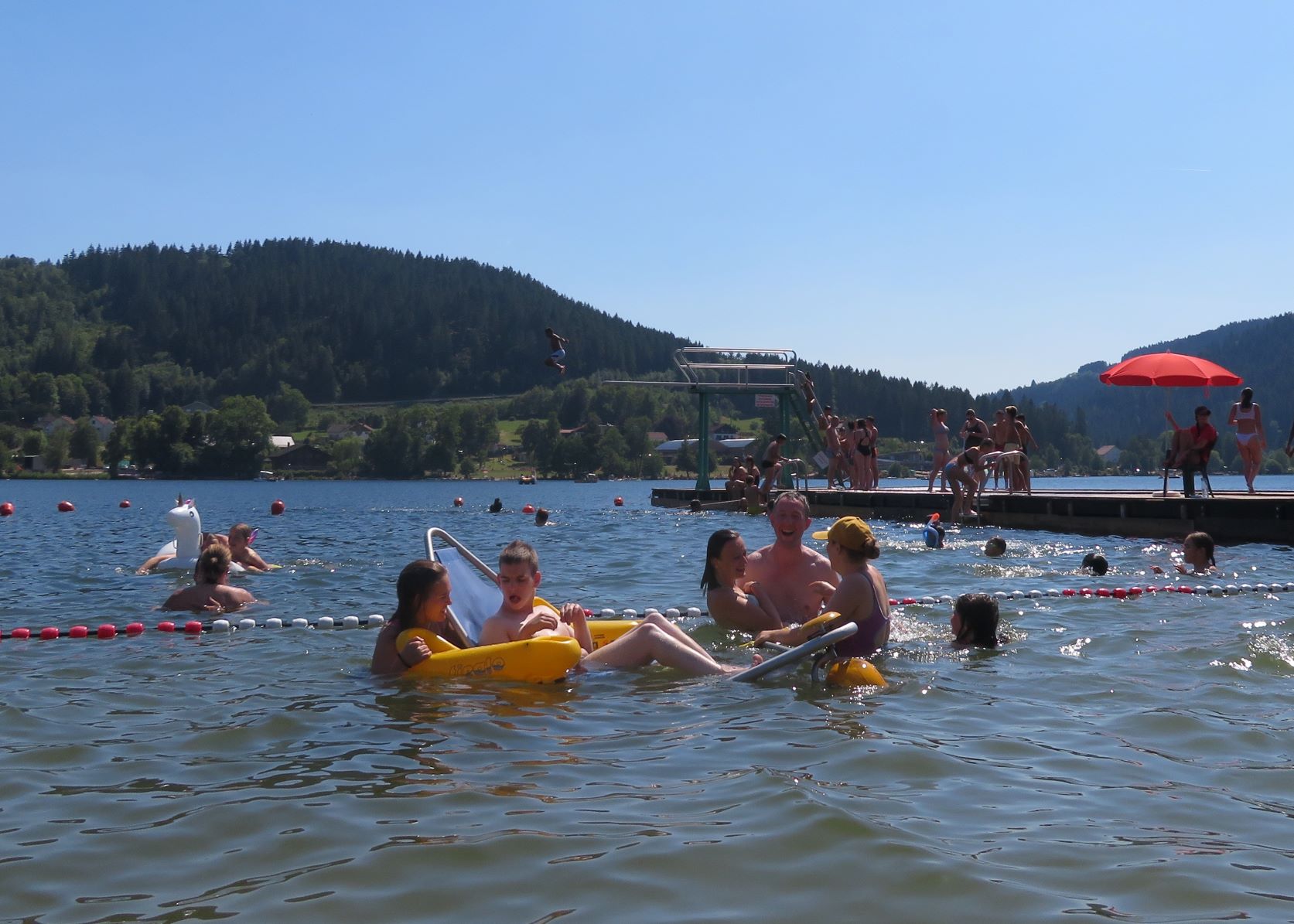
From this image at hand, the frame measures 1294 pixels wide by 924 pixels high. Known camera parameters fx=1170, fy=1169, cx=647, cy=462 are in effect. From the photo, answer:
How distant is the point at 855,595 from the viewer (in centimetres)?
750

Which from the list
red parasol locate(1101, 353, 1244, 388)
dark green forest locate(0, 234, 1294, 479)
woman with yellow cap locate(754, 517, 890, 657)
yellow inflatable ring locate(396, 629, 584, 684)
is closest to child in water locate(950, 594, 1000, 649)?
woman with yellow cap locate(754, 517, 890, 657)

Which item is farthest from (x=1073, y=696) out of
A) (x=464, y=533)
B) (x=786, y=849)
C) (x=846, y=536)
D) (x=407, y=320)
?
(x=407, y=320)

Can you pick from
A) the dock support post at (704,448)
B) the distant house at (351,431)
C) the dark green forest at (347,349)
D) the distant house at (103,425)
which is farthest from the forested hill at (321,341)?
the dock support post at (704,448)

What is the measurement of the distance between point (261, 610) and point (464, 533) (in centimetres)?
1625

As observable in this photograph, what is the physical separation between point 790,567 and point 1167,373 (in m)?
14.4

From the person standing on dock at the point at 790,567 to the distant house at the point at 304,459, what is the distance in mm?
128180

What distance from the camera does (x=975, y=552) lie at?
17.6 meters

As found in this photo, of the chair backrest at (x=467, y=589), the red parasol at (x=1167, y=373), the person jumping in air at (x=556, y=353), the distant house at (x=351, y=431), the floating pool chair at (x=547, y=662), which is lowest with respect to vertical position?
the floating pool chair at (x=547, y=662)

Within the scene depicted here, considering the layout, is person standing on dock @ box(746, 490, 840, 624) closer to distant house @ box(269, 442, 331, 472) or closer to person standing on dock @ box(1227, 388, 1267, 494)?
person standing on dock @ box(1227, 388, 1267, 494)

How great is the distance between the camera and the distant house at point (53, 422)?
138 metres

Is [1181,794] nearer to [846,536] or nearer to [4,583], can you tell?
[846,536]

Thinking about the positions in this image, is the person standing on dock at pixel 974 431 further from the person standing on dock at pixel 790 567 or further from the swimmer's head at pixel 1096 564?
the person standing on dock at pixel 790 567

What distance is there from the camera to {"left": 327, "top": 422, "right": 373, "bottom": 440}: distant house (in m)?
148

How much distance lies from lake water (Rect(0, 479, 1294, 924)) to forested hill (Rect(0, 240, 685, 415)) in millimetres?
153925
